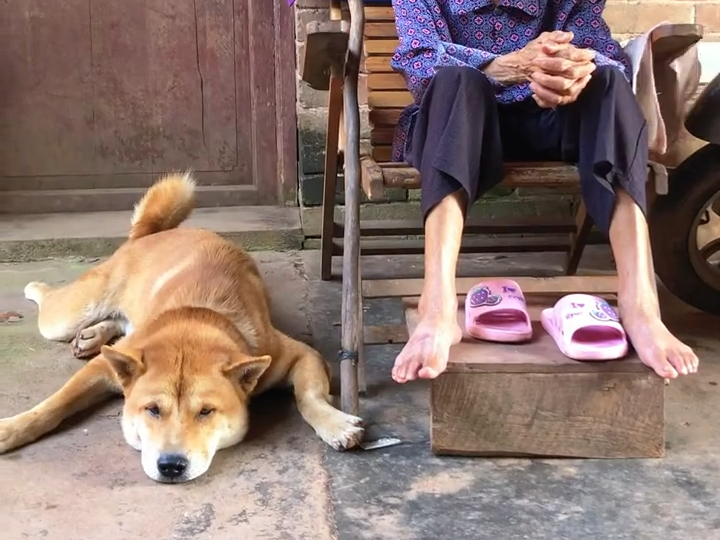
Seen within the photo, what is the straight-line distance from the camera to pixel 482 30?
199 cm

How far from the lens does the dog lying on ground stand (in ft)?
5.16

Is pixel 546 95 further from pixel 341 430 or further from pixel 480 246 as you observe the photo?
pixel 480 246

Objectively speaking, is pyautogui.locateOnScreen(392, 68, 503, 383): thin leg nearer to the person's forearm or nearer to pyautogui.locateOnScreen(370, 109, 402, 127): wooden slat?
the person's forearm

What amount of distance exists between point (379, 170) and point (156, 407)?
71cm

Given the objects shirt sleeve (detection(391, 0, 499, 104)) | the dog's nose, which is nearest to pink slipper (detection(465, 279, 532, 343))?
shirt sleeve (detection(391, 0, 499, 104))

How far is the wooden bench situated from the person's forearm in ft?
0.62

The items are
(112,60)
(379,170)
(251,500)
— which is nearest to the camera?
(251,500)

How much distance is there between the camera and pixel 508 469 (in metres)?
1.56

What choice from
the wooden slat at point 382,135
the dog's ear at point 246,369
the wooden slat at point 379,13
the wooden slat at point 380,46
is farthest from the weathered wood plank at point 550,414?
the wooden slat at point 379,13

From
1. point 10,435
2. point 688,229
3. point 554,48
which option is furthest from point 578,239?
point 10,435

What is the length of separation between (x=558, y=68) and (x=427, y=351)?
61cm

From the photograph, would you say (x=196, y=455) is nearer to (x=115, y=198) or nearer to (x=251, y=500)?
(x=251, y=500)

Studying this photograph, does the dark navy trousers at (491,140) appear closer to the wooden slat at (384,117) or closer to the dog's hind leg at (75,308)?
the wooden slat at (384,117)

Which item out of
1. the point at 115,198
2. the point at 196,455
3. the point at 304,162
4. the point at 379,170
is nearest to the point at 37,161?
the point at 115,198
